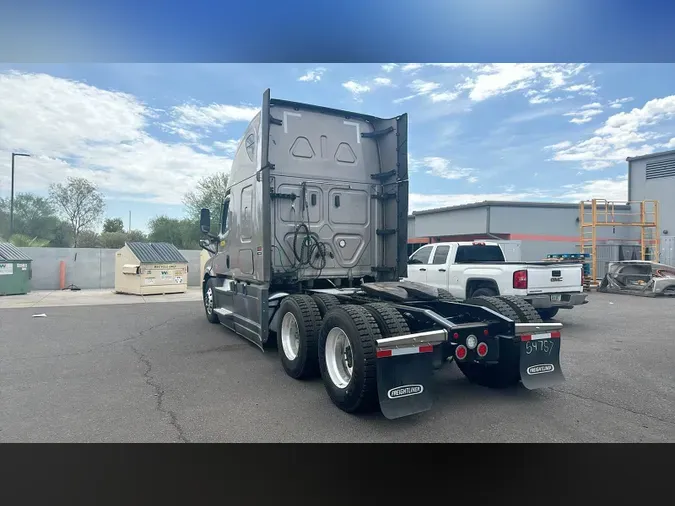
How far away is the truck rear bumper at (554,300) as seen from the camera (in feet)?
28.6

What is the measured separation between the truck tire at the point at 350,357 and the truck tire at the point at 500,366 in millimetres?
1085

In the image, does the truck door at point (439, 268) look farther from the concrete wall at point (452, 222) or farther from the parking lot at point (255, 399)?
the concrete wall at point (452, 222)

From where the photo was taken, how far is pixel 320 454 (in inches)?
150

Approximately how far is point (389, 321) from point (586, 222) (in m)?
26.7

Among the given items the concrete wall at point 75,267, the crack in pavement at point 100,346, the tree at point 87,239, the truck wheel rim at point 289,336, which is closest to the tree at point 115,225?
the tree at point 87,239

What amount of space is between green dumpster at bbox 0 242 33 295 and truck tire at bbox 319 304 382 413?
16.5 m

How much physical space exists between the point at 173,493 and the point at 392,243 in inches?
208

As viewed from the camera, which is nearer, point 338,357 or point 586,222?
point 338,357

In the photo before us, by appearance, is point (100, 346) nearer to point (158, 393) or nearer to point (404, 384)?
point (158, 393)

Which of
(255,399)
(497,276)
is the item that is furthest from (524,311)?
(497,276)

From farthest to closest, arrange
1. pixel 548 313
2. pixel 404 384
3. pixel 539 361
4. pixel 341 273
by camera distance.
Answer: pixel 548 313
pixel 341 273
pixel 539 361
pixel 404 384

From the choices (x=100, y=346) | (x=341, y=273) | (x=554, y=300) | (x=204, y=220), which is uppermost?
(x=204, y=220)

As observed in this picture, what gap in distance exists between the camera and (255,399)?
5086 millimetres

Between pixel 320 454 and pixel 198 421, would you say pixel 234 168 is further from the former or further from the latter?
pixel 320 454
